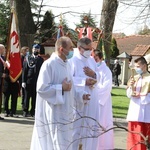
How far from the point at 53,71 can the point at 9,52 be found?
587cm

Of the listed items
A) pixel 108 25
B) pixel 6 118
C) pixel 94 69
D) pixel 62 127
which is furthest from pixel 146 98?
pixel 108 25

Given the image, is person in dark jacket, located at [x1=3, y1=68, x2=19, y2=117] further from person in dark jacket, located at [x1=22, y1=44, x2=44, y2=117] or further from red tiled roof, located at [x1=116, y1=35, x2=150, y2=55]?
red tiled roof, located at [x1=116, y1=35, x2=150, y2=55]

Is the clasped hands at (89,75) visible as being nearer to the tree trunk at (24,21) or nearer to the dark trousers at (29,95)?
the dark trousers at (29,95)

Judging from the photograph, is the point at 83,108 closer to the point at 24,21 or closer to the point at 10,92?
the point at 10,92

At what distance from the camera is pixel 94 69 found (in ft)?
23.5

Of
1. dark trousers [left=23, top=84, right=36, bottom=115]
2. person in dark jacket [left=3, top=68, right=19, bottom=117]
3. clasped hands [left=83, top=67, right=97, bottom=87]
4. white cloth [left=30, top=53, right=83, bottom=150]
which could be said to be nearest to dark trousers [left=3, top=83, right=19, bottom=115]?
person in dark jacket [left=3, top=68, right=19, bottom=117]

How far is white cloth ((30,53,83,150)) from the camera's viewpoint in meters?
5.84

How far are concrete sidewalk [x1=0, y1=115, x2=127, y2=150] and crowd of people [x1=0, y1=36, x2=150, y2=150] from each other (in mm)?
721

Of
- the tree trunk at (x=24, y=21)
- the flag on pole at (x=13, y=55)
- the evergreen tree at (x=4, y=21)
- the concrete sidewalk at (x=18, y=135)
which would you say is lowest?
the concrete sidewalk at (x=18, y=135)

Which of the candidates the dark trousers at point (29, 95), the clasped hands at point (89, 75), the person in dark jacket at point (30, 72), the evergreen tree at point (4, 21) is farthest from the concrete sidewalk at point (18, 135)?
the evergreen tree at point (4, 21)


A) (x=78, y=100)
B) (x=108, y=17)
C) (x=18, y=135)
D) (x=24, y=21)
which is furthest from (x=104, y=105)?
(x=108, y=17)

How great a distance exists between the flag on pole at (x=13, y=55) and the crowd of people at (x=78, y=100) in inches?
156

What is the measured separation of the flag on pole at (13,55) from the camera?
37.7 ft

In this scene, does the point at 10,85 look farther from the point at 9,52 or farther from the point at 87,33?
the point at 87,33
